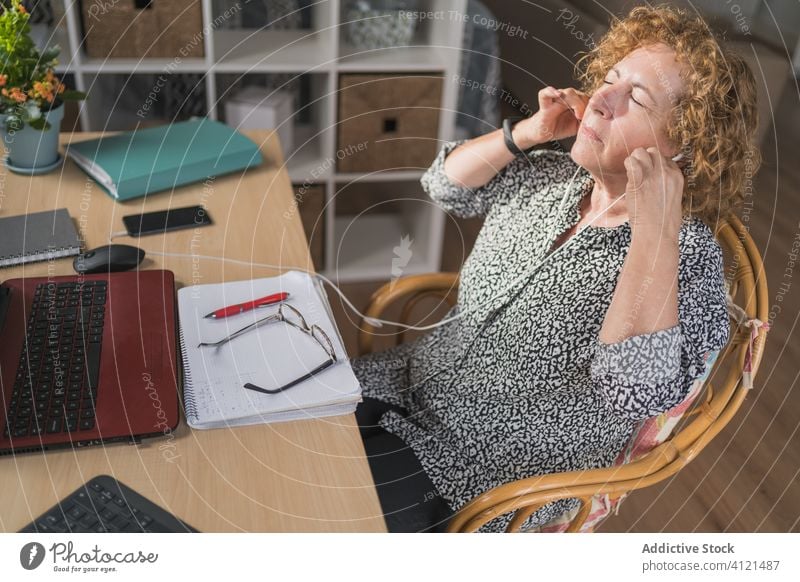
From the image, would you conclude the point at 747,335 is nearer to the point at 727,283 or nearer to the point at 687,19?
the point at 727,283

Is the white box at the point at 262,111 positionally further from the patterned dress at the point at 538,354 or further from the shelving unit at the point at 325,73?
the patterned dress at the point at 538,354

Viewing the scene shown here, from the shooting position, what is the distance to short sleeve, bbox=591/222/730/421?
0.77 meters

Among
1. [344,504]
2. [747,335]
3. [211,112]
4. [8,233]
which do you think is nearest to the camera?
[344,504]

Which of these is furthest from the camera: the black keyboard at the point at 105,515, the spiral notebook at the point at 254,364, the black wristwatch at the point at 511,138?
the black wristwatch at the point at 511,138

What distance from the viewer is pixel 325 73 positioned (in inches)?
65.4

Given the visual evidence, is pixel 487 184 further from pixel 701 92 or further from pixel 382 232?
pixel 382 232

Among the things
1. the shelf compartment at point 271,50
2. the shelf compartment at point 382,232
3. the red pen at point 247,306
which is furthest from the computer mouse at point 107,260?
the shelf compartment at point 382,232

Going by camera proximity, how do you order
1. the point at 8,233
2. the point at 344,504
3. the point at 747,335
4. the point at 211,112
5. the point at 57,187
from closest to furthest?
the point at 344,504 → the point at 747,335 → the point at 8,233 → the point at 57,187 → the point at 211,112

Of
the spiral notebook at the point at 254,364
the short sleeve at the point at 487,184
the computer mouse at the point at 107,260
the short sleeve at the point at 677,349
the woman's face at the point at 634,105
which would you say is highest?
the computer mouse at the point at 107,260

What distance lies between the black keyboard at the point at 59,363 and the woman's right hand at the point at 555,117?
57cm

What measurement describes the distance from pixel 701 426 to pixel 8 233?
0.93m

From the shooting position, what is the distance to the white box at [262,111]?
1729 millimetres

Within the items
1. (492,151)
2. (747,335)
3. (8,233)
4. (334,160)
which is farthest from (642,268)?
(334,160)

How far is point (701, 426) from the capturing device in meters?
0.86
